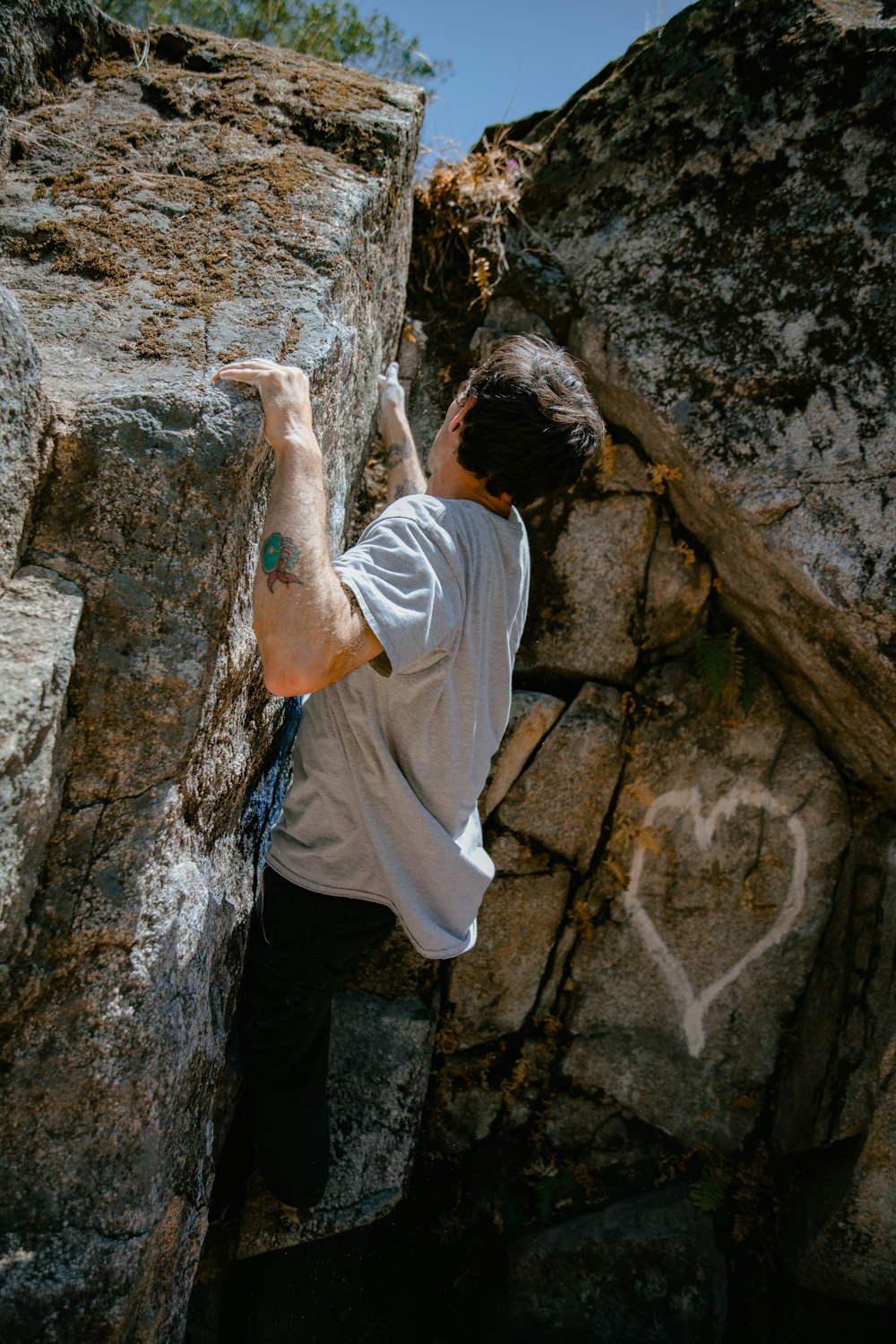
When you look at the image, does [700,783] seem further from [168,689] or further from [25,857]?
[25,857]

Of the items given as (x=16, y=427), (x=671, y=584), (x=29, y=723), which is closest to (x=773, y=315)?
(x=671, y=584)

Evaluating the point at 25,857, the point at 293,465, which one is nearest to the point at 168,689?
the point at 25,857

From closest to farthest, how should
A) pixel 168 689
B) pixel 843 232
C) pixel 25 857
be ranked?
pixel 25 857, pixel 168 689, pixel 843 232

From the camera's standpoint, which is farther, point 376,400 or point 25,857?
point 376,400

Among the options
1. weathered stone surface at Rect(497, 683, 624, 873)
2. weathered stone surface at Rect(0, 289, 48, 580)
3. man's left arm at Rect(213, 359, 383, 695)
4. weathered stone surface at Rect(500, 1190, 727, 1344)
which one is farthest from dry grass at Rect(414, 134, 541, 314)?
weathered stone surface at Rect(500, 1190, 727, 1344)

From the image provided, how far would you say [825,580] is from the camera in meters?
3.06

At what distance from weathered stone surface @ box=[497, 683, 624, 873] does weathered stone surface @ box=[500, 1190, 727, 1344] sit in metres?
1.53

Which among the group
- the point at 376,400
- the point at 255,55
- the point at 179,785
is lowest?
the point at 179,785

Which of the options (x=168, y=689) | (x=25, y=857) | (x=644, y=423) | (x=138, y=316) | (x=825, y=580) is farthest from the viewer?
(x=644, y=423)

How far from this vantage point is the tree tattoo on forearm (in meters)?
1.88

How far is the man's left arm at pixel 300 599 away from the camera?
6.09 feet

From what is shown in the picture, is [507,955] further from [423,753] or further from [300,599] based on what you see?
[300,599]

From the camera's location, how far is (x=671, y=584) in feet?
11.9

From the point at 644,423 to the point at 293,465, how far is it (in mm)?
1898
